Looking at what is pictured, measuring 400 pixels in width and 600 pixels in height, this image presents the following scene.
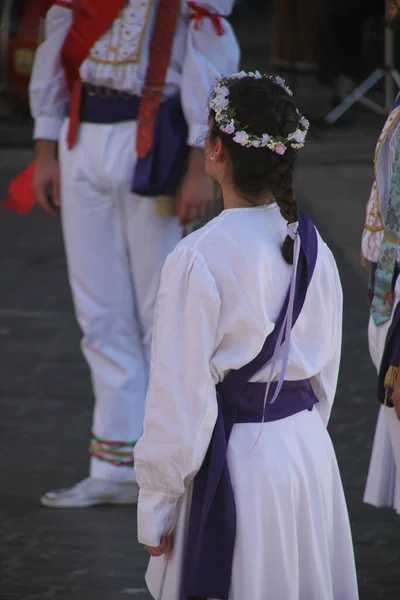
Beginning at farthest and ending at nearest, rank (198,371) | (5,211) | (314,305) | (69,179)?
1. (5,211)
2. (69,179)
3. (314,305)
4. (198,371)

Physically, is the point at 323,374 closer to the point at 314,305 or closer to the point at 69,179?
the point at 314,305

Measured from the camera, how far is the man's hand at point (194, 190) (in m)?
4.07

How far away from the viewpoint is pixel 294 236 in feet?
8.67

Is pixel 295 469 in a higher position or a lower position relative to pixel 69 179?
higher

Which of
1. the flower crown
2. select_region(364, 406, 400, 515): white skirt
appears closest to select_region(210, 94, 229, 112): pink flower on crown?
the flower crown

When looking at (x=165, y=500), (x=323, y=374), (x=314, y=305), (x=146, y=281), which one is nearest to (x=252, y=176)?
(x=314, y=305)

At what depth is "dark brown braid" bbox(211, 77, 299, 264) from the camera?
263cm

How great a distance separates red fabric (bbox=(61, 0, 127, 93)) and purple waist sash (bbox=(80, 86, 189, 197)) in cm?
14

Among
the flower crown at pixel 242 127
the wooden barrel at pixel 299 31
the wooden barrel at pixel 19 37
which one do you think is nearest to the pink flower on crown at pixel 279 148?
the flower crown at pixel 242 127

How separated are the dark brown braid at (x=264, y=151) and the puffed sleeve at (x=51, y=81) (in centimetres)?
175

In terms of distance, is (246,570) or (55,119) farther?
(55,119)

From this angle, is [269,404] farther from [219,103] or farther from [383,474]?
[383,474]

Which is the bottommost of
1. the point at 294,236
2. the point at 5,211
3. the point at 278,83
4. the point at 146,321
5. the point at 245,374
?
the point at 5,211

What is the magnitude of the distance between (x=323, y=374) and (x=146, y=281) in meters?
1.49
